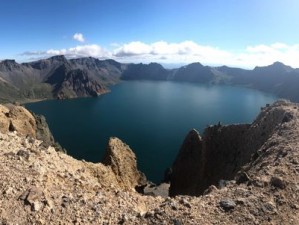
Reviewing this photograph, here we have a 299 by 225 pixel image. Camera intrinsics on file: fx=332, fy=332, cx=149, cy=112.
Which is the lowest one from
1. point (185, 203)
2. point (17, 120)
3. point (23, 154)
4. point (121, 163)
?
point (121, 163)

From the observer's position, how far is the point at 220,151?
60969mm

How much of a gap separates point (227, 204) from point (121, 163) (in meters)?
34.7

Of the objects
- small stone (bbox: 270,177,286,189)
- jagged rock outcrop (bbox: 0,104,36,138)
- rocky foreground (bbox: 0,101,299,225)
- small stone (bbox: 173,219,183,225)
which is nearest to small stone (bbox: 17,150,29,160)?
rocky foreground (bbox: 0,101,299,225)

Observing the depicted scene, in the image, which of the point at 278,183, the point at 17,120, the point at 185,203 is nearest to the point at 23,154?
the point at 185,203

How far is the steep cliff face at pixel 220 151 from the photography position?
47.2m

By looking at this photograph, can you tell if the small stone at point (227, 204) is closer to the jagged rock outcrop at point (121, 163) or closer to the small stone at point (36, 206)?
the small stone at point (36, 206)

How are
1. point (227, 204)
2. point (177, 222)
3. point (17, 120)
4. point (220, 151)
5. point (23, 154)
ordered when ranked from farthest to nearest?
point (220, 151) < point (17, 120) < point (23, 154) < point (227, 204) < point (177, 222)

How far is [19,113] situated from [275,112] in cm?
4416

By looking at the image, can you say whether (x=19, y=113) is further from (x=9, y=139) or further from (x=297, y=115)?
(x=297, y=115)

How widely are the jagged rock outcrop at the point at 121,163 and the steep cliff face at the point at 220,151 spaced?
11.3 meters

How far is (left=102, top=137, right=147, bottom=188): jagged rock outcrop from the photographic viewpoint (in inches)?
2083

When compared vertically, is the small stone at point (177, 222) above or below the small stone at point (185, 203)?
below

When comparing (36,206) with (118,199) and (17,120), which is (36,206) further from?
(17,120)

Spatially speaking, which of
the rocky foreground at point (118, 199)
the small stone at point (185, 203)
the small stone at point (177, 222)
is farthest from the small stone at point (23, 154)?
the small stone at point (177, 222)
